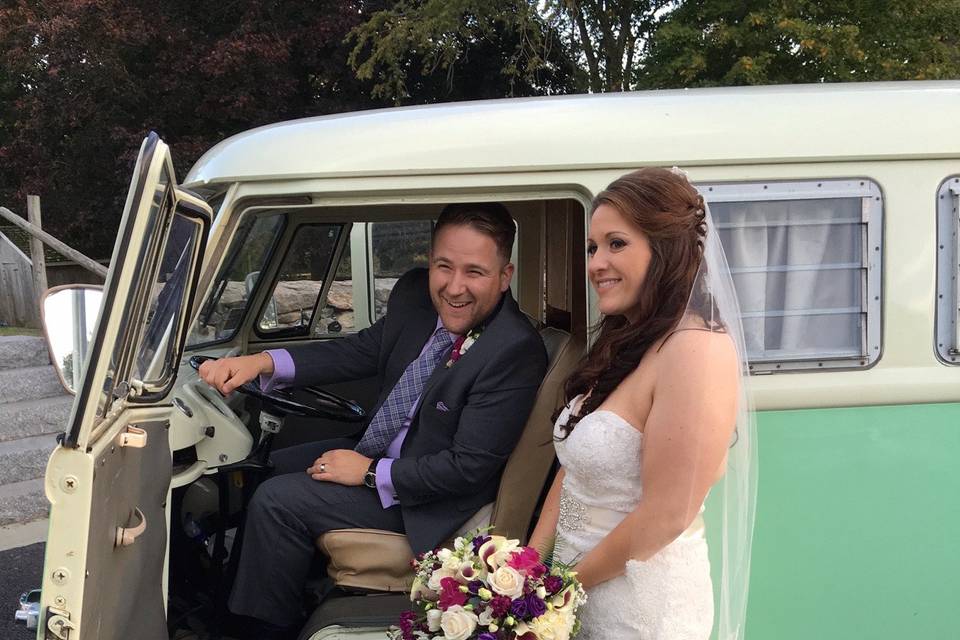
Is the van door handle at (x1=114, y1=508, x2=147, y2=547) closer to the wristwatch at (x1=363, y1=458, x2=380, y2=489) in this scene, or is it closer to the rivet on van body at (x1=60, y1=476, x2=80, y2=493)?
the rivet on van body at (x1=60, y1=476, x2=80, y2=493)

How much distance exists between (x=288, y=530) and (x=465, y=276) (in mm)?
981

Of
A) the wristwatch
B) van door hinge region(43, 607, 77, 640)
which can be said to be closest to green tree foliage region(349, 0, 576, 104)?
the wristwatch

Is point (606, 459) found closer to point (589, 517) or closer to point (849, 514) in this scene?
point (589, 517)

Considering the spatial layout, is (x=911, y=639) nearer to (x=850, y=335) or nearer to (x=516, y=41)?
(x=850, y=335)

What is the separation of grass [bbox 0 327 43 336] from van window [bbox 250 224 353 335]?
15.3 feet

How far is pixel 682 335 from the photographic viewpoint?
191 cm

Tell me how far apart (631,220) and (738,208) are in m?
0.64

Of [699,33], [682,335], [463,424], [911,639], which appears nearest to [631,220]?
[682,335]

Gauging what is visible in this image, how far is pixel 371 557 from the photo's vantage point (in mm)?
2635

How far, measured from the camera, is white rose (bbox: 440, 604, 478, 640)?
5.98ft

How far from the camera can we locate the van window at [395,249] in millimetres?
4215

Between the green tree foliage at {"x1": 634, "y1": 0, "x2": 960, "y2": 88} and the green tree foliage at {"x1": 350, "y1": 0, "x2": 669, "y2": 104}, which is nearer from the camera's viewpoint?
the green tree foliage at {"x1": 634, "y1": 0, "x2": 960, "y2": 88}

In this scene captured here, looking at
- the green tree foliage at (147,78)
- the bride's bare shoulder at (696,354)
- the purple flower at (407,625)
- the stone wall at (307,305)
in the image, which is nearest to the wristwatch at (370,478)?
the purple flower at (407,625)

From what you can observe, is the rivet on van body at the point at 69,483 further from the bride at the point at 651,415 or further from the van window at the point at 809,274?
the van window at the point at 809,274
